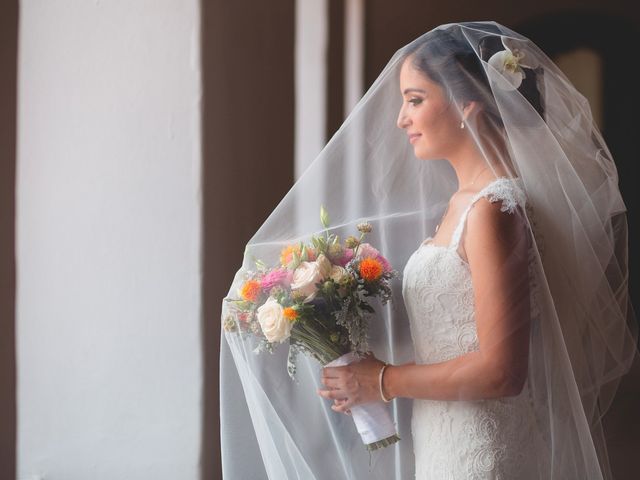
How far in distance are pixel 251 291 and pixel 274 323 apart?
0.10 meters

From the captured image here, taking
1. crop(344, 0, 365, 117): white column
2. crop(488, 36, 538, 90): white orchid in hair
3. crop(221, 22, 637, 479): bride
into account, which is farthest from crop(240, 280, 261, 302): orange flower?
crop(344, 0, 365, 117): white column

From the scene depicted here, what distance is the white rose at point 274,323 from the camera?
1279 mm

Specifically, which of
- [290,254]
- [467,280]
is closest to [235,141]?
[290,254]

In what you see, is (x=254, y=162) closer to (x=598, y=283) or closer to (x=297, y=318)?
(x=297, y=318)

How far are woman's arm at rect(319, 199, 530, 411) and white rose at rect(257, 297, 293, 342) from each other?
Answer: 30cm

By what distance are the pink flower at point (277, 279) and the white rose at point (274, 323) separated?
54mm

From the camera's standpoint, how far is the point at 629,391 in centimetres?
170

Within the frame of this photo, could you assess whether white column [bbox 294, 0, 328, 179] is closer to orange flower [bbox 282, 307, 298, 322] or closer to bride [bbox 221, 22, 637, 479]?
bride [bbox 221, 22, 637, 479]

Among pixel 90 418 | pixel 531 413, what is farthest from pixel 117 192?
pixel 531 413

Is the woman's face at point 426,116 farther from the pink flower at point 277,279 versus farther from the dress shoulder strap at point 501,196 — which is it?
the pink flower at point 277,279

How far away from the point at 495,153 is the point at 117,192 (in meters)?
1.00

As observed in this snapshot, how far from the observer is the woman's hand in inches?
54.2

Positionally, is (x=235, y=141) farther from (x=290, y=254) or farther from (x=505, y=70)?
(x=505, y=70)

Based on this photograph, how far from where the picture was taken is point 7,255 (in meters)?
1.52
